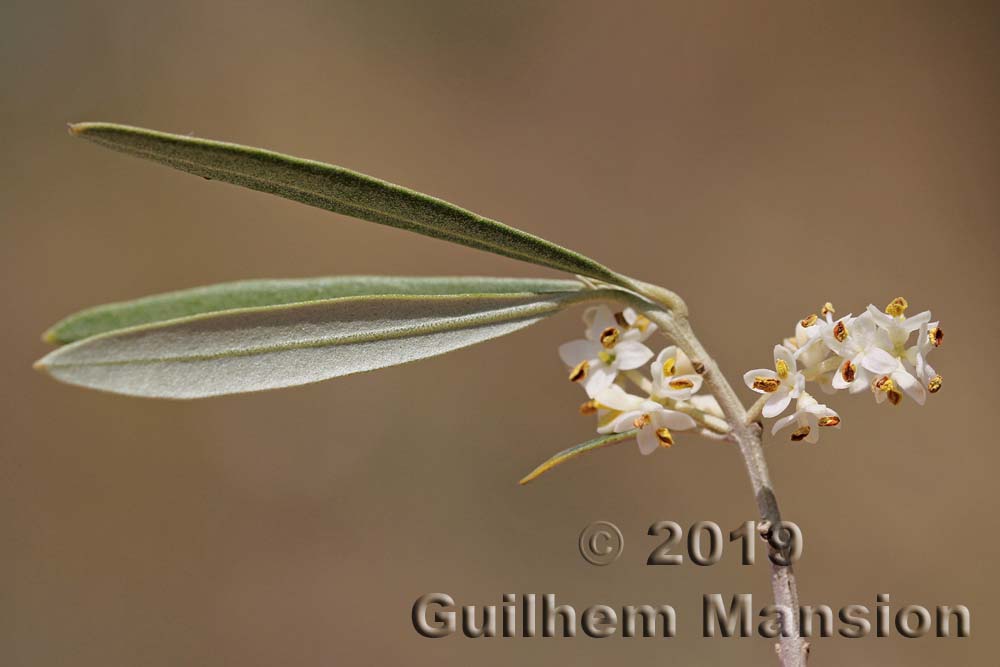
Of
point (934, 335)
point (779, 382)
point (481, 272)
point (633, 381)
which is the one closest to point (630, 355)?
point (633, 381)

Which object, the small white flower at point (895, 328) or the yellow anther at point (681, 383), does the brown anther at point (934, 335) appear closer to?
the small white flower at point (895, 328)

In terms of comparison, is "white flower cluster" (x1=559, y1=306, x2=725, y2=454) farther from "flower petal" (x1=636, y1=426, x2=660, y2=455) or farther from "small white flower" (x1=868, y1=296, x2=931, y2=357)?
"small white flower" (x1=868, y1=296, x2=931, y2=357)

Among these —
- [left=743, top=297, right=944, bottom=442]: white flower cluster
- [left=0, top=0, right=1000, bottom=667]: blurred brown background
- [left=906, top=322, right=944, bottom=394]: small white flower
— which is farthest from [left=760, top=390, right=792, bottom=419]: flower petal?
[left=0, top=0, right=1000, bottom=667]: blurred brown background

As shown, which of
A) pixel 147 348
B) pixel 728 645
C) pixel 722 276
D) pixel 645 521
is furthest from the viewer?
pixel 722 276

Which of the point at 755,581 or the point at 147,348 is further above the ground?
the point at 755,581

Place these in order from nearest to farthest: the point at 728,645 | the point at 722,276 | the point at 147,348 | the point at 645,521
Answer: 1. the point at 147,348
2. the point at 728,645
3. the point at 645,521
4. the point at 722,276

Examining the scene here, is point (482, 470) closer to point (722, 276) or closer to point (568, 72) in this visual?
point (722, 276)

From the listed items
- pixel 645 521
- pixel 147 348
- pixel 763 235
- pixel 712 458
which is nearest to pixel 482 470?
pixel 645 521

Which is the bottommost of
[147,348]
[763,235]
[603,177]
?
[147,348]
